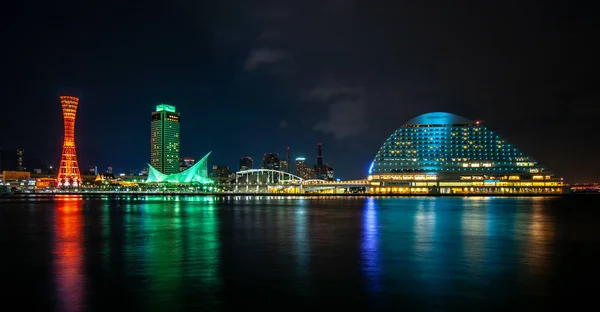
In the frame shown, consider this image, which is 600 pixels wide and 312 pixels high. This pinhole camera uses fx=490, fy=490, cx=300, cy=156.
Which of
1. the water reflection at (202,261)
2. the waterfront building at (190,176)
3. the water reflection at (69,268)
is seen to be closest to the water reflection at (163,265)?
the water reflection at (202,261)

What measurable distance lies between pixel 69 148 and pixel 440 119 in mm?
103550

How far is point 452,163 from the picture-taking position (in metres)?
112

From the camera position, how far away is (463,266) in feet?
57.1

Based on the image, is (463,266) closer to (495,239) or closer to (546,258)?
(546,258)

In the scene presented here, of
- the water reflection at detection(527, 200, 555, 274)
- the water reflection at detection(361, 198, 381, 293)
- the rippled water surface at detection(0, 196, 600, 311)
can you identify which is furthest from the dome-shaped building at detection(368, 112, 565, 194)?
the water reflection at detection(361, 198, 381, 293)

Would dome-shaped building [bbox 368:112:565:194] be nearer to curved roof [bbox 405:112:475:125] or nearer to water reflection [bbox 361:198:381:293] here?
curved roof [bbox 405:112:475:125]

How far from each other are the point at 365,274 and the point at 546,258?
8376 millimetres

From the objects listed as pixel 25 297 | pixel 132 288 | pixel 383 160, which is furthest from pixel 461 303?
pixel 383 160

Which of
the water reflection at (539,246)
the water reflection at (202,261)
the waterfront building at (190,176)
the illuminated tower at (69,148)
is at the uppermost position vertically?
the illuminated tower at (69,148)

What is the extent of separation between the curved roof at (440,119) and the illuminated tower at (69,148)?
88.4 meters

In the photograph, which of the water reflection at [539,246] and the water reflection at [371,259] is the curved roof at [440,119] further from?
the water reflection at [371,259]

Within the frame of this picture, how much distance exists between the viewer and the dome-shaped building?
361ft

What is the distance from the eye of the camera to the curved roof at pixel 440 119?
113m

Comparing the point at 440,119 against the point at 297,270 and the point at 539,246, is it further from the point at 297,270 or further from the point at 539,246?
the point at 297,270
